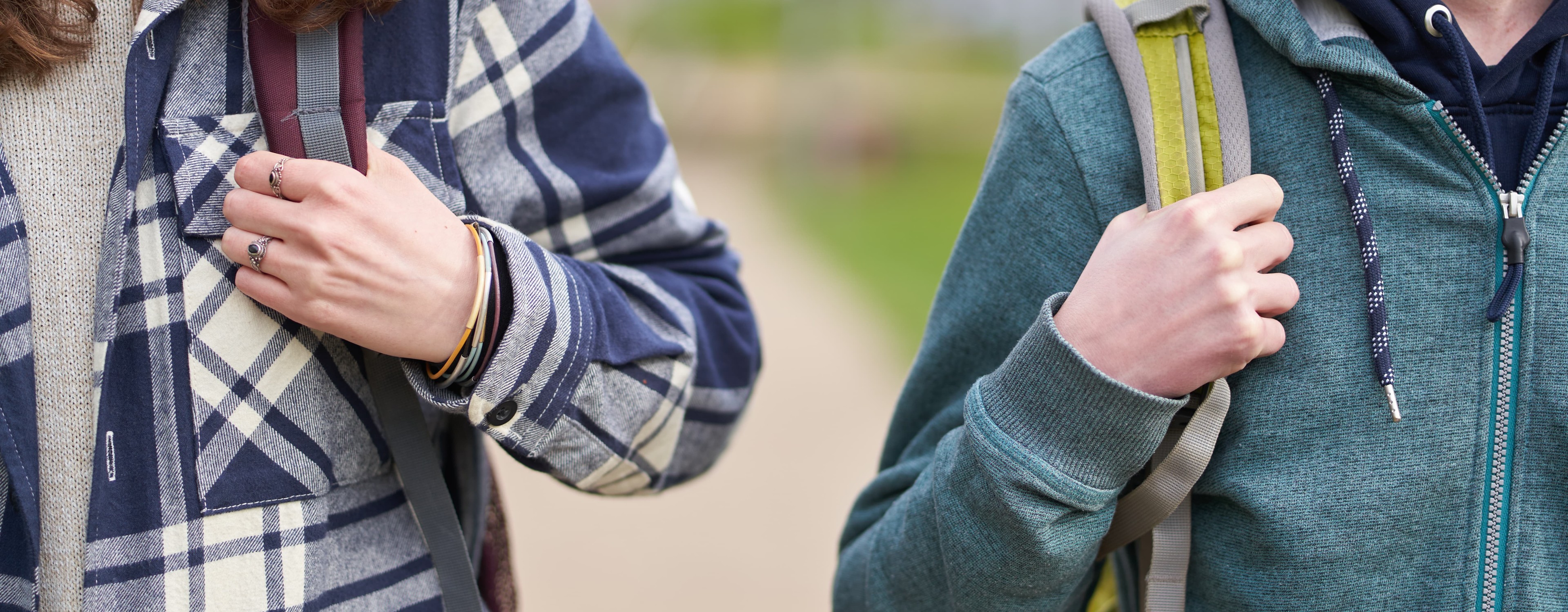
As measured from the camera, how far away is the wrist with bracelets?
1282mm

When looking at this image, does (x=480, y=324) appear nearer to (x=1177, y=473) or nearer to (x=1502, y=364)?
(x=1177, y=473)

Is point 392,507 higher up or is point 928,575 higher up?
point 392,507

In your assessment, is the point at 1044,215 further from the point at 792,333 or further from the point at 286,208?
the point at 792,333

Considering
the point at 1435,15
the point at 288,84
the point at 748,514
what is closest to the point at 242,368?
the point at 288,84

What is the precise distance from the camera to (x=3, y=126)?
117 cm

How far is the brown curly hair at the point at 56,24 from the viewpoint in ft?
3.77

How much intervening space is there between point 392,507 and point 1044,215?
0.86 m

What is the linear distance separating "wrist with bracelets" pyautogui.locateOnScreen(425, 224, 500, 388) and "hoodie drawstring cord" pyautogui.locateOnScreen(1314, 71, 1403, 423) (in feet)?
3.12

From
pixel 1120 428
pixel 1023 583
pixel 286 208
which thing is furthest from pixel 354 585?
pixel 1120 428

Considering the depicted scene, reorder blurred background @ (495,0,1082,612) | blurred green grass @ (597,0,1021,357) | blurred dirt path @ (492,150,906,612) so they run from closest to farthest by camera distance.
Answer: blurred dirt path @ (492,150,906,612)
blurred background @ (495,0,1082,612)
blurred green grass @ (597,0,1021,357)

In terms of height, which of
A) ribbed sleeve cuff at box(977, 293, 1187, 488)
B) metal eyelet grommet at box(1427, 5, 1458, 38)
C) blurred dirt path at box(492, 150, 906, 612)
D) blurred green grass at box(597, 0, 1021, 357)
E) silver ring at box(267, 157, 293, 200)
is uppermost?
silver ring at box(267, 157, 293, 200)

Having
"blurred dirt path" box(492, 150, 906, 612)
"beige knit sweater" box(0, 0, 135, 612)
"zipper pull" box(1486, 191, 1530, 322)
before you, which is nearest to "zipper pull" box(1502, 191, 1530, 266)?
"zipper pull" box(1486, 191, 1530, 322)

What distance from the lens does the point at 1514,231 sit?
117 centimetres

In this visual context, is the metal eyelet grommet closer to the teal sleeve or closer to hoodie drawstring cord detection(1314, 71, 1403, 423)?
hoodie drawstring cord detection(1314, 71, 1403, 423)
